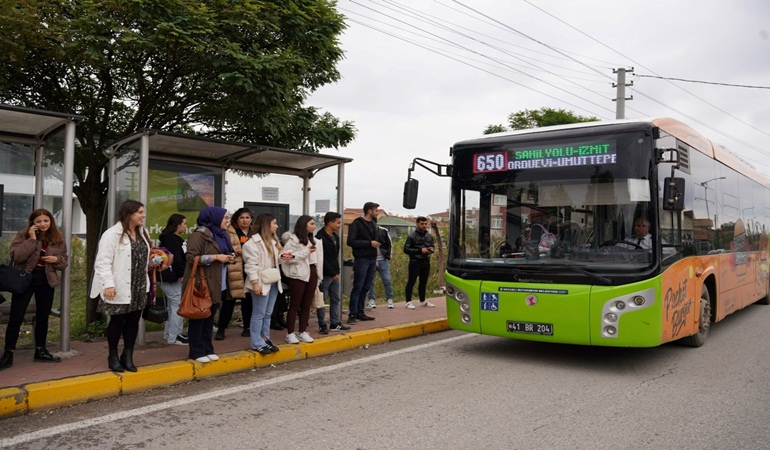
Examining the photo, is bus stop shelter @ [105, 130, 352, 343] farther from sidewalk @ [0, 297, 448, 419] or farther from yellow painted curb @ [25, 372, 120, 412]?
yellow painted curb @ [25, 372, 120, 412]

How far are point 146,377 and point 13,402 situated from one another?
1.12 m

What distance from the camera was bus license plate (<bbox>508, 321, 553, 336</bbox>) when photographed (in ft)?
20.8

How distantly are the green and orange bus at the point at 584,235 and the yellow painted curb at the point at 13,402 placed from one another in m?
4.54

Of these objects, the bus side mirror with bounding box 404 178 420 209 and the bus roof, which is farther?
the bus side mirror with bounding box 404 178 420 209

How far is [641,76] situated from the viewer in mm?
23203

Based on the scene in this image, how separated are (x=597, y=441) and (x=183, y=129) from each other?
7125 mm

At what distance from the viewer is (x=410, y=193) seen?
7.44 m

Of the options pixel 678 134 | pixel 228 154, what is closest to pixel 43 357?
pixel 228 154

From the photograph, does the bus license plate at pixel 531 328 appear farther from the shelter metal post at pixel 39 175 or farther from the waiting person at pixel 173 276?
the shelter metal post at pixel 39 175

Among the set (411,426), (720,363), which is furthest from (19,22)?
(720,363)

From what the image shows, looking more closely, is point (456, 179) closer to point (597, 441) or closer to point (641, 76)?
point (597, 441)

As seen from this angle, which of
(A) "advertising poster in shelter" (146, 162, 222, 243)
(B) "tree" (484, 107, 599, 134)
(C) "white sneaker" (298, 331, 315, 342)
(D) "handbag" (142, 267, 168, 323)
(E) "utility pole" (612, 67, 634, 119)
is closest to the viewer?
(D) "handbag" (142, 267, 168, 323)

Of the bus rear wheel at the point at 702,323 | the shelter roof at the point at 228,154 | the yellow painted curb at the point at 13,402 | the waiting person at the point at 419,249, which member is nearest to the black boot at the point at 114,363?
the yellow painted curb at the point at 13,402

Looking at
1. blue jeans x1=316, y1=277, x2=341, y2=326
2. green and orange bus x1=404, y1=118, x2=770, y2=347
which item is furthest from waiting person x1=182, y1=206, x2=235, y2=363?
green and orange bus x1=404, y1=118, x2=770, y2=347
